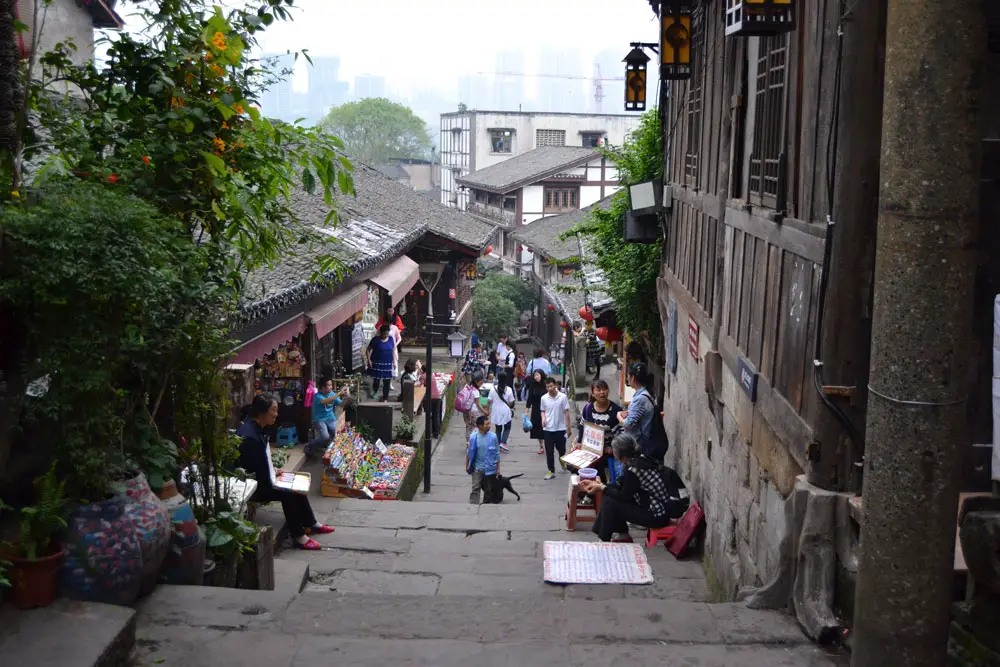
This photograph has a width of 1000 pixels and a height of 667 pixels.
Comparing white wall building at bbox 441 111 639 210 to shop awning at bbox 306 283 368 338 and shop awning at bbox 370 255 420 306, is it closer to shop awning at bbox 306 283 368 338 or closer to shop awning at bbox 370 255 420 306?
shop awning at bbox 370 255 420 306

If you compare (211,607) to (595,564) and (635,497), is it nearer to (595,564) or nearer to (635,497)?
(595,564)

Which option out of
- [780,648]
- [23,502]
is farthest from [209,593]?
[780,648]

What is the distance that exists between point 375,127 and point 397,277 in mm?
65627

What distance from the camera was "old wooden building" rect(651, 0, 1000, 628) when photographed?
5578 mm

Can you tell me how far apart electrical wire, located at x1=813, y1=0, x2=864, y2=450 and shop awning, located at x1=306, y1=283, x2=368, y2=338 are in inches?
320

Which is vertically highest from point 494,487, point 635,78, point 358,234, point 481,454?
point 635,78

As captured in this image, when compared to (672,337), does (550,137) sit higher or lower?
higher

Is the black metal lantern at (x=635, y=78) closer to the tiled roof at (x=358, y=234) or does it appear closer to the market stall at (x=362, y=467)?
the tiled roof at (x=358, y=234)

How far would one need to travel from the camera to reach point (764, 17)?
21.1 ft

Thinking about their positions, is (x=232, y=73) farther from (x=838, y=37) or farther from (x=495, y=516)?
(x=495, y=516)

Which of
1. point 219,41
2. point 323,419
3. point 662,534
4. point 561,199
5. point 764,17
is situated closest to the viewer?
point 764,17

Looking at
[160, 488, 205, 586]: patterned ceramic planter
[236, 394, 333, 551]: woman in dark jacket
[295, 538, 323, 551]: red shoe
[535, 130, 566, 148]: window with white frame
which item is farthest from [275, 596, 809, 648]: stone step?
[535, 130, 566, 148]: window with white frame

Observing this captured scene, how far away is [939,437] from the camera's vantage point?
342 cm

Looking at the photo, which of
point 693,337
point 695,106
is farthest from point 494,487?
point 695,106
